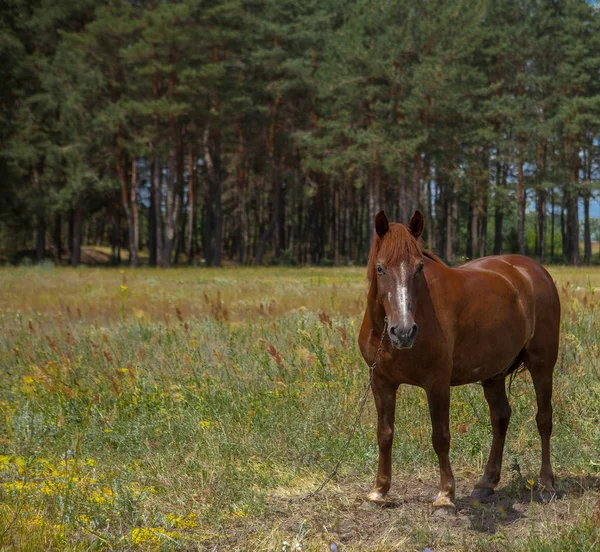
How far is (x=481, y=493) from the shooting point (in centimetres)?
519

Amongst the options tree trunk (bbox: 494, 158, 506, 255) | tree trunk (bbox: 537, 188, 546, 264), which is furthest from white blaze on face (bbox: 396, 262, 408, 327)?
tree trunk (bbox: 537, 188, 546, 264)

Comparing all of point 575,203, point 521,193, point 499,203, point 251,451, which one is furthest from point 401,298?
point 575,203

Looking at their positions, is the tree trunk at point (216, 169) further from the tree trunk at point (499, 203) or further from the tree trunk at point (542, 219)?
the tree trunk at point (542, 219)

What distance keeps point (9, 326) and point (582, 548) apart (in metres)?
10.2

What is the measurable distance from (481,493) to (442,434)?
0.93 meters

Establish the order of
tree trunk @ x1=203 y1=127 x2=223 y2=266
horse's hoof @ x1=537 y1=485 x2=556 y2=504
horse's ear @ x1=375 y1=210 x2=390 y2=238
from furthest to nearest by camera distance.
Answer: tree trunk @ x1=203 y1=127 x2=223 y2=266 < horse's hoof @ x1=537 y1=485 x2=556 y2=504 < horse's ear @ x1=375 y1=210 x2=390 y2=238

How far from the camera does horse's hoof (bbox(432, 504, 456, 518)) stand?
15.0 feet

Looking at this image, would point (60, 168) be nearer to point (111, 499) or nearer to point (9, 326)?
point (9, 326)

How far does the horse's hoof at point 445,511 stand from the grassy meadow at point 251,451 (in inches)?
2.1

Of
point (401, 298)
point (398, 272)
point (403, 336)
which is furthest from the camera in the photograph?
point (398, 272)

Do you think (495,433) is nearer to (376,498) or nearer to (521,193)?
(376,498)

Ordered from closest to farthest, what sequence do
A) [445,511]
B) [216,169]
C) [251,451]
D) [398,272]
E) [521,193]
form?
[398,272], [445,511], [251,451], [216,169], [521,193]

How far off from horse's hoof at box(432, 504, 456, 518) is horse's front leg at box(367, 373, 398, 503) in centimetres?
40

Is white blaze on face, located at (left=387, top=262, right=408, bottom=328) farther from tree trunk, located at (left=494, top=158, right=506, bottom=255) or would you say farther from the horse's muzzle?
tree trunk, located at (left=494, top=158, right=506, bottom=255)
